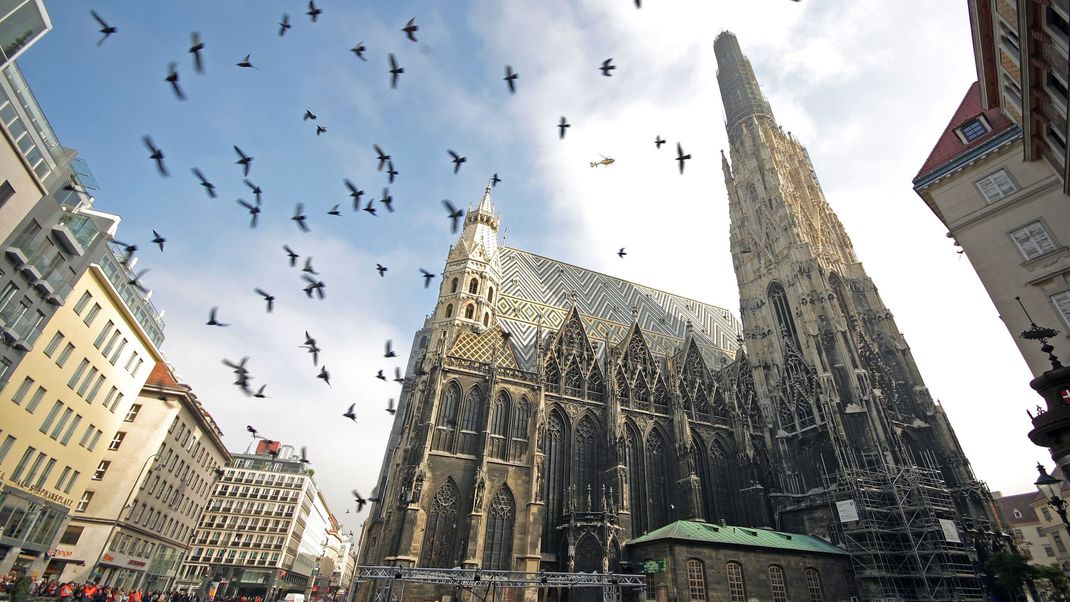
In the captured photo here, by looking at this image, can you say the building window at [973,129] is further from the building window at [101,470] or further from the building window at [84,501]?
the building window at [101,470]

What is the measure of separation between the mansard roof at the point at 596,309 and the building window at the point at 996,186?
72.0ft

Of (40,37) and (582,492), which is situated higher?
(40,37)

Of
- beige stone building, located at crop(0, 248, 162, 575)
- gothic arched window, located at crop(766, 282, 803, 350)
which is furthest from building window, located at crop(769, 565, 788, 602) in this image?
beige stone building, located at crop(0, 248, 162, 575)

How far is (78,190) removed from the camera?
943 inches

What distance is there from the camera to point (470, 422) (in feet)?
96.7

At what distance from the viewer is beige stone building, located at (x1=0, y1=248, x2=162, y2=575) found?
2352 centimetres

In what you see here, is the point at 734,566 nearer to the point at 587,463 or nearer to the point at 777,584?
the point at 777,584

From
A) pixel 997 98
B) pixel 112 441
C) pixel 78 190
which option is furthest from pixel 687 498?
pixel 112 441

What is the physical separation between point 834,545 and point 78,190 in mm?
45268

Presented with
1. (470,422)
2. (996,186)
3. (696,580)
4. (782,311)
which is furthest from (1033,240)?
(782,311)

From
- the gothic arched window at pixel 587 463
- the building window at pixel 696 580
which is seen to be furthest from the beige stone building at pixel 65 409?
the building window at pixel 696 580

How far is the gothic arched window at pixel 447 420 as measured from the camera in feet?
91.6

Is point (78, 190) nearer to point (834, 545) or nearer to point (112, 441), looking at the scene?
point (112, 441)

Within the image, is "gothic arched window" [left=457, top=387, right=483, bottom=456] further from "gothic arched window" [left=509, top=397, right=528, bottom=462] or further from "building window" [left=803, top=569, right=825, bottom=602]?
"building window" [left=803, top=569, right=825, bottom=602]
